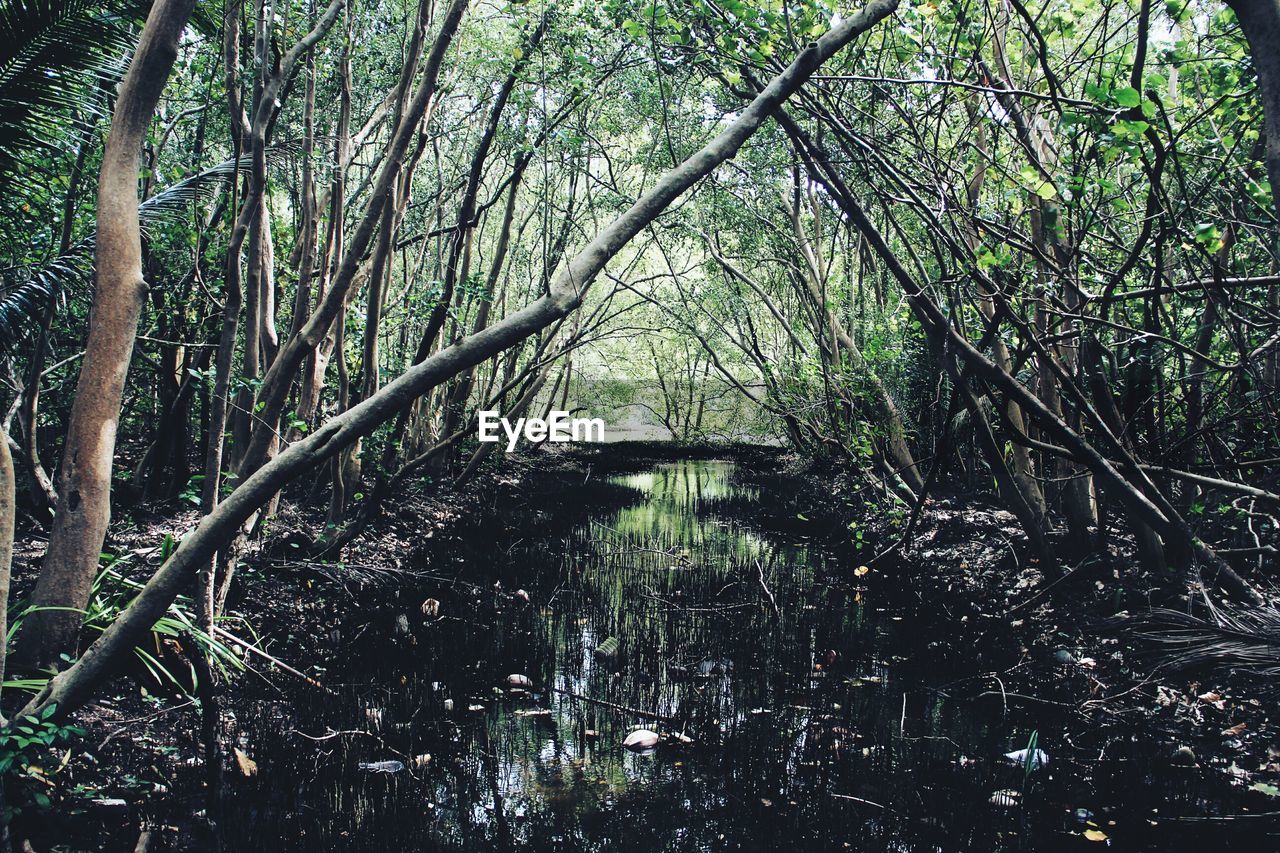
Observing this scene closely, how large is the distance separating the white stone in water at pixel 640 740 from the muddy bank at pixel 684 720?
0.31 feet

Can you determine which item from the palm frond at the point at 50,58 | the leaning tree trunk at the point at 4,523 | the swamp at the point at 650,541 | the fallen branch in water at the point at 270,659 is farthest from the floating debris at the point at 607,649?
the palm frond at the point at 50,58

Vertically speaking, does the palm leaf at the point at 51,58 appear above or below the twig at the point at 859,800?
above

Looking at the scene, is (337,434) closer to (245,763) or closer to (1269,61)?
(245,763)

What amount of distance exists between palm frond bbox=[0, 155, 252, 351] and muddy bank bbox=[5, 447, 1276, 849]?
2.32 meters

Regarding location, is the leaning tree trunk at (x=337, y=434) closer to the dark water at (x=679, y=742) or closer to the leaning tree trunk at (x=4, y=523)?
the leaning tree trunk at (x=4, y=523)

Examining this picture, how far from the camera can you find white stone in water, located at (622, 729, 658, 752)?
444 cm

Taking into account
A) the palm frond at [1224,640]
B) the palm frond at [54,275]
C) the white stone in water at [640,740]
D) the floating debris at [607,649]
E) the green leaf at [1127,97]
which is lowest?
the white stone in water at [640,740]

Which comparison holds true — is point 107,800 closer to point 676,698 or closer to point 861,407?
point 676,698

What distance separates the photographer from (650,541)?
10.6 metres

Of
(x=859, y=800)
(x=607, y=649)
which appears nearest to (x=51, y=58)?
(x=607, y=649)

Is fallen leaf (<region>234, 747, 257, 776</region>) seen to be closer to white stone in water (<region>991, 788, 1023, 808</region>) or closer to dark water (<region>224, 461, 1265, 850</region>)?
dark water (<region>224, 461, 1265, 850</region>)

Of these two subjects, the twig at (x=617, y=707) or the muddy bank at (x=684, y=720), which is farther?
the twig at (x=617, y=707)

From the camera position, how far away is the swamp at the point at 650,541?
3367 millimetres

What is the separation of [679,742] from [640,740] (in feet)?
0.70
